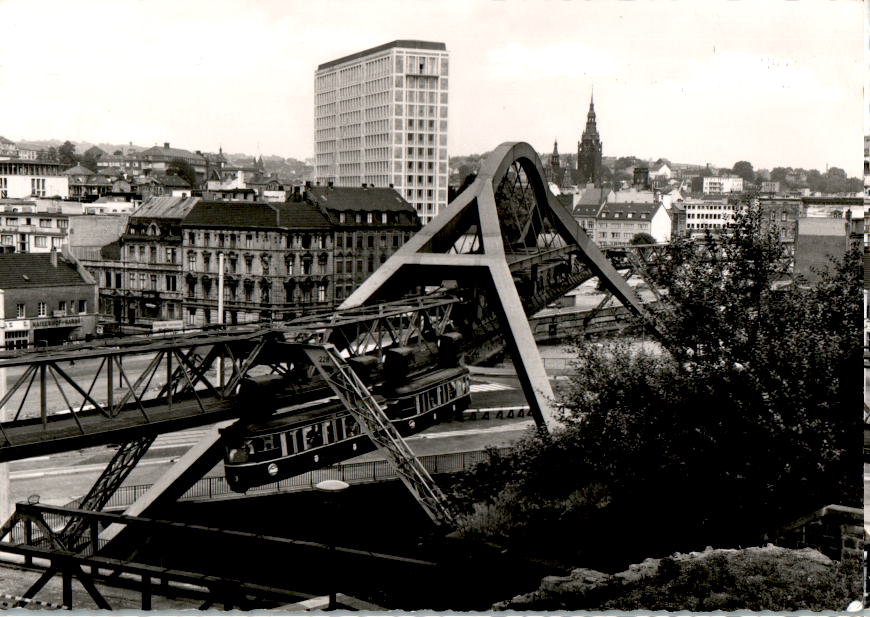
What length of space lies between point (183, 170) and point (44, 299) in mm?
71375

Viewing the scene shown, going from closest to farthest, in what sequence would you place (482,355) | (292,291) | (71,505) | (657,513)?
1. (657,513)
2. (71,505)
3. (482,355)
4. (292,291)

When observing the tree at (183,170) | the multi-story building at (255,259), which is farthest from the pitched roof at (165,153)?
the multi-story building at (255,259)

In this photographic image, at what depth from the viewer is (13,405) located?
3547cm

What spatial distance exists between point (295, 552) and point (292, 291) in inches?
1219

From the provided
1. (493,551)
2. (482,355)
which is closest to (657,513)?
(493,551)

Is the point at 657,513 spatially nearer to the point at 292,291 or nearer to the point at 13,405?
the point at 13,405

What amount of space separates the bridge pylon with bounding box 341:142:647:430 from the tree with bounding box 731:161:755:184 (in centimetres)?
928

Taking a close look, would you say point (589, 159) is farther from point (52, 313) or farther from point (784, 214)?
point (52, 313)

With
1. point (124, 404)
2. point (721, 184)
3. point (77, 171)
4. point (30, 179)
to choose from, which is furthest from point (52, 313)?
point (77, 171)

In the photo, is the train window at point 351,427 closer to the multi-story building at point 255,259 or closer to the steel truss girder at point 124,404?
the steel truss girder at point 124,404

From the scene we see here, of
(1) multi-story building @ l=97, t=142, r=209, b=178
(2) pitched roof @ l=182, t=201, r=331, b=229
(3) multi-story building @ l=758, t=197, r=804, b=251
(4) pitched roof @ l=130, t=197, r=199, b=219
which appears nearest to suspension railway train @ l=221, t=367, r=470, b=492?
(3) multi-story building @ l=758, t=197, r=804, b=251

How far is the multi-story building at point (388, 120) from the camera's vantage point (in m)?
34.2

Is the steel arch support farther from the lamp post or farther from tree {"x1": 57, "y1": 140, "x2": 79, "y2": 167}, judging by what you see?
tree {"x1": 57, "y1": 140, "x2": 79, "y2": 167}

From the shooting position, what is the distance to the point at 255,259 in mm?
50594
